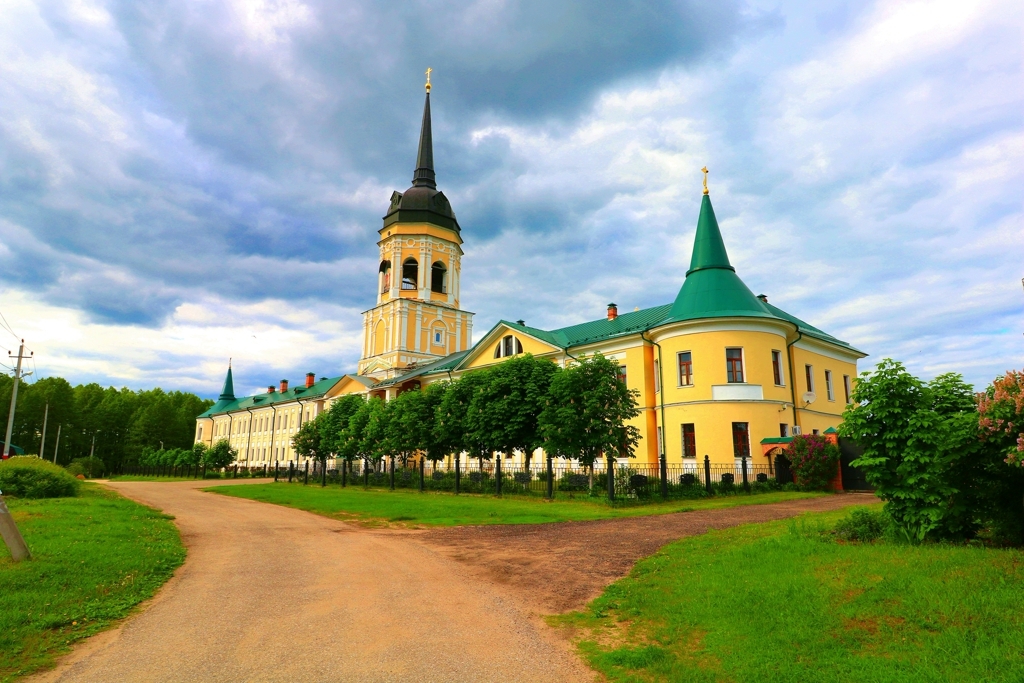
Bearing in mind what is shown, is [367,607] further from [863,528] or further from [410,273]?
[410,273]

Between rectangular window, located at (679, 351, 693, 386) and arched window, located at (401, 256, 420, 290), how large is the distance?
31804mm

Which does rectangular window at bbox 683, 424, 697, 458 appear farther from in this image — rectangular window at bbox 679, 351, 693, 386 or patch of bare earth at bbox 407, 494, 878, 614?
patch of bare earth at bbox 407, 494, 878, 614

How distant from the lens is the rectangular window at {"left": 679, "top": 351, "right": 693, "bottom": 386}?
3070cm

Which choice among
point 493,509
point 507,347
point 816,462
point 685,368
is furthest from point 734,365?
point 493,509

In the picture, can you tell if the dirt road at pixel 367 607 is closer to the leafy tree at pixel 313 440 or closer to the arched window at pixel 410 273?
the leafy tree at pixel 313 440

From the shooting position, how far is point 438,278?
5884 centimetres

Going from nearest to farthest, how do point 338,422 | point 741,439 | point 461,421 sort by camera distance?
point 741,439
point 461,421
point 338,422

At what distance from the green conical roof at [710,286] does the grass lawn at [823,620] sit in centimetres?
2332

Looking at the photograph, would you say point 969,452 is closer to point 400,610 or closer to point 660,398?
point 400,610

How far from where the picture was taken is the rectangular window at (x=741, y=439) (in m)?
28.5

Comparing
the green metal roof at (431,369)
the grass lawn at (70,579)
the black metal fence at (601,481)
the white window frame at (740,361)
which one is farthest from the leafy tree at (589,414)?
the green metal roof at (431,369)

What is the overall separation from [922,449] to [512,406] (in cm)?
1973

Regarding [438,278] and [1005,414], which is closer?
[1005,414]

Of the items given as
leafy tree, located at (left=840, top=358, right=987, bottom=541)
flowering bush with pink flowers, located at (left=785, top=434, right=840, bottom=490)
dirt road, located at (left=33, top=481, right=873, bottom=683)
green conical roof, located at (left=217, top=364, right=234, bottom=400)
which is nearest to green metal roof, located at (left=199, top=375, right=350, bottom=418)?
green conical roof, located at (left=217, top=364, right=234, bottom=400)
